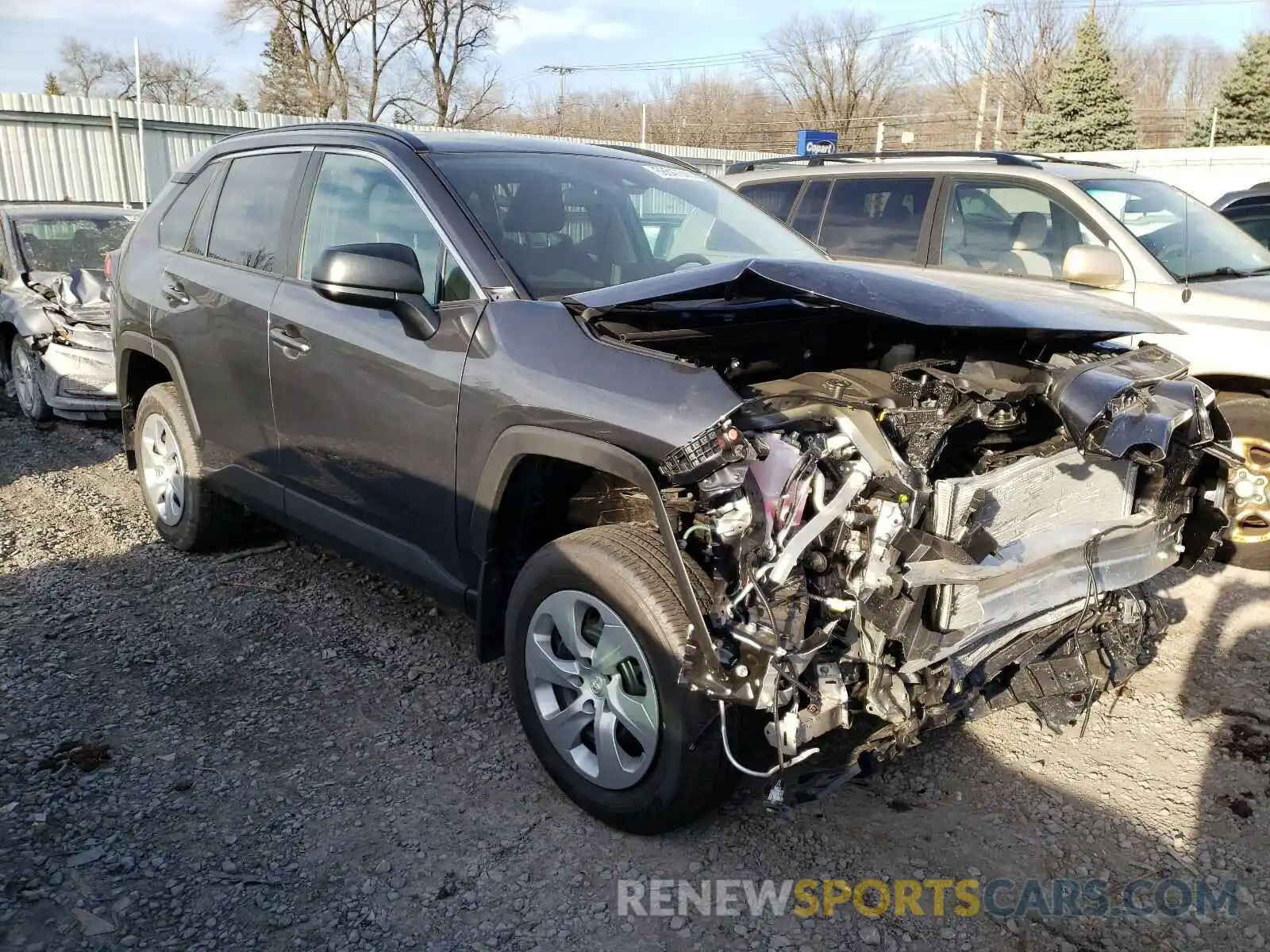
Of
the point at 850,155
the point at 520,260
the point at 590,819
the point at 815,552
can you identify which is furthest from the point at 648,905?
the point at 850,155

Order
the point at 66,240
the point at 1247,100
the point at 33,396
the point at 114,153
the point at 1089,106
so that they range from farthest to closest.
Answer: the point at 1247,100
the point at 1089,106
the point at 114,153
the point at 66,240
the point at 33,396

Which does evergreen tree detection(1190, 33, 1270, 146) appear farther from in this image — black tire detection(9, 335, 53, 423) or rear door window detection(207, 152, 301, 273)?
rear door window detection(207, 152, 301, 273)

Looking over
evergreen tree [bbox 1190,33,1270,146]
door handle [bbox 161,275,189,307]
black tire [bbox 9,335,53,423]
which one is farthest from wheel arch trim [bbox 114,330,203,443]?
evergreen tree [bbox 1190,33,1270,146]

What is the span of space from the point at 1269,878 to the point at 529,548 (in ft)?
7.77

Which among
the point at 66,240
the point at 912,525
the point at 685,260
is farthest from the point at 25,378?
the point at 912,525

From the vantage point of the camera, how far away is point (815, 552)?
255 cm

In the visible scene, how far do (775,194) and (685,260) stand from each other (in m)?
3.85

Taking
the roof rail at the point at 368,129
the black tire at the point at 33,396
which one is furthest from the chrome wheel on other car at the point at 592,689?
the black tire at the point at 33,396

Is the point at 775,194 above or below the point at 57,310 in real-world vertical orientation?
above

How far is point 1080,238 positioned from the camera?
568 centimetres

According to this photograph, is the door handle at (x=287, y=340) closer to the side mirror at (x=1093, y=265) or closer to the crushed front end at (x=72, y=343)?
the side mirror at (x=1093, y=265)

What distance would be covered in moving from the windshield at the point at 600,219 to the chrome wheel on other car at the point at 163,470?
93.5 inches

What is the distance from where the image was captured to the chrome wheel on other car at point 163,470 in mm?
5012

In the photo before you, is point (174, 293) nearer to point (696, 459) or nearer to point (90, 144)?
point (696, 459)
